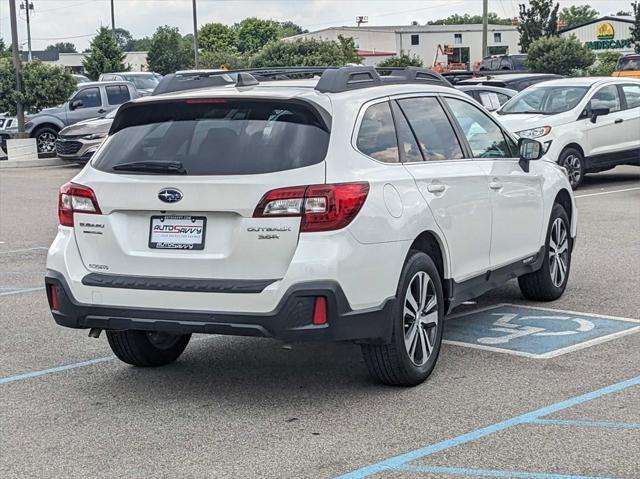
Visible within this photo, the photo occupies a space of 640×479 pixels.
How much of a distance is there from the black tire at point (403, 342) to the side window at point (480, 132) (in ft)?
4.47

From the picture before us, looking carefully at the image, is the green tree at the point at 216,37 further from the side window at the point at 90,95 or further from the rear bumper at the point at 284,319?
the rear bumper at the point at 284,319

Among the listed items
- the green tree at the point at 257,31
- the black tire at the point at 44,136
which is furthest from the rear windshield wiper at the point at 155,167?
the green tree at the point at 257,31

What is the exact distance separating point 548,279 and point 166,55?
70.6 metres

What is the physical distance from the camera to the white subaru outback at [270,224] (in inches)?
229

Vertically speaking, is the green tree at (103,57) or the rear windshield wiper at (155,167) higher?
the green tree at (103,57)

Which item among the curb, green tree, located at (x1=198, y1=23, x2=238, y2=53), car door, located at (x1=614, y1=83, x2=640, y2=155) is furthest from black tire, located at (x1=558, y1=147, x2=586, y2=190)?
green tree, located at (x1=198, y1=23, x2=238, y2=53)

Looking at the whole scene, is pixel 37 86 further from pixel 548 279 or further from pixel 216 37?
pixel 216 37

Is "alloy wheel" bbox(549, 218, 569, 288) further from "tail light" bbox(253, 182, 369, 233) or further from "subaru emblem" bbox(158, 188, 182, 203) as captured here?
"subaru emblem" bbox(158, 188, 182, 203)

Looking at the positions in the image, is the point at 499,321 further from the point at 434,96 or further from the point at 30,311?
the point at 30,311

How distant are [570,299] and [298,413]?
3.79 metres

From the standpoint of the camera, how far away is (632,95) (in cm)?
1906

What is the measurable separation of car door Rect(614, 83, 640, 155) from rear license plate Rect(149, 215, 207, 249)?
13880 millimetres

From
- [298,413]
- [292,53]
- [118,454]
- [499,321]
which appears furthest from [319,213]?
[292,53]

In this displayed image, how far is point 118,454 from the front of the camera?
17.7 ft
